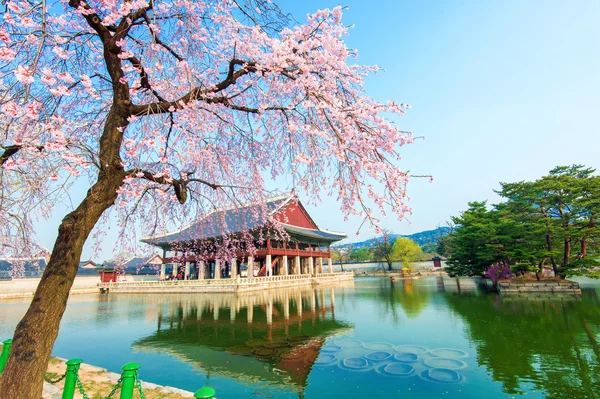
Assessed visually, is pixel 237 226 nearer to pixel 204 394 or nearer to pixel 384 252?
pixel 204 394

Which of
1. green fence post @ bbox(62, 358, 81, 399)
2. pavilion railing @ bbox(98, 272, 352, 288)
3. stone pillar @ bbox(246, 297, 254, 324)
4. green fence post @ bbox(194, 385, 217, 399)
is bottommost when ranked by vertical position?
stone pillar @ bbox(246, 297, 254, 324)

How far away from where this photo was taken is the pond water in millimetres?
5770

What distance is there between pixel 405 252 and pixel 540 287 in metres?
30.4

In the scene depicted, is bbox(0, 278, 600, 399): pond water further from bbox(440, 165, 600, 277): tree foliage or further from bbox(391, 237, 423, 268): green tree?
bbox(391, 237, 423, 268): green tree

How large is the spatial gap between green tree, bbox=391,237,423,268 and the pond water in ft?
111

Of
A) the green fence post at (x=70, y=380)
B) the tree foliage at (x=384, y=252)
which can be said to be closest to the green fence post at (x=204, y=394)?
the green fence post at (x=70, y=380)

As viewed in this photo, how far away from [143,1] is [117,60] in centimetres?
87

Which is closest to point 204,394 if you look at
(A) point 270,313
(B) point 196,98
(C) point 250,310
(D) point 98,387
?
(B) point 196,98

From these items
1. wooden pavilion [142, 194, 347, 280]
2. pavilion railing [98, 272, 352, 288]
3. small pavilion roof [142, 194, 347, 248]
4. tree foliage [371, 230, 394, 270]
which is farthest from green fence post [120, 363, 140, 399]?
tree foliage [371, 230, 394, 270]

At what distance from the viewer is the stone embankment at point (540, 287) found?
1720cm

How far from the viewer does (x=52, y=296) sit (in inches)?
130

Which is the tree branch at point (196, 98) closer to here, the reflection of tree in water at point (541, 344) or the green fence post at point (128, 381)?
the green fence post at point (128, 381)

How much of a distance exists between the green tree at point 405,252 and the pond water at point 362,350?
33.9 meters

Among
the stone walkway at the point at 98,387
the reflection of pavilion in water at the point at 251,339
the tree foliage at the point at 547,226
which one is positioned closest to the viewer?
the stone walkway at the point at 98,387
